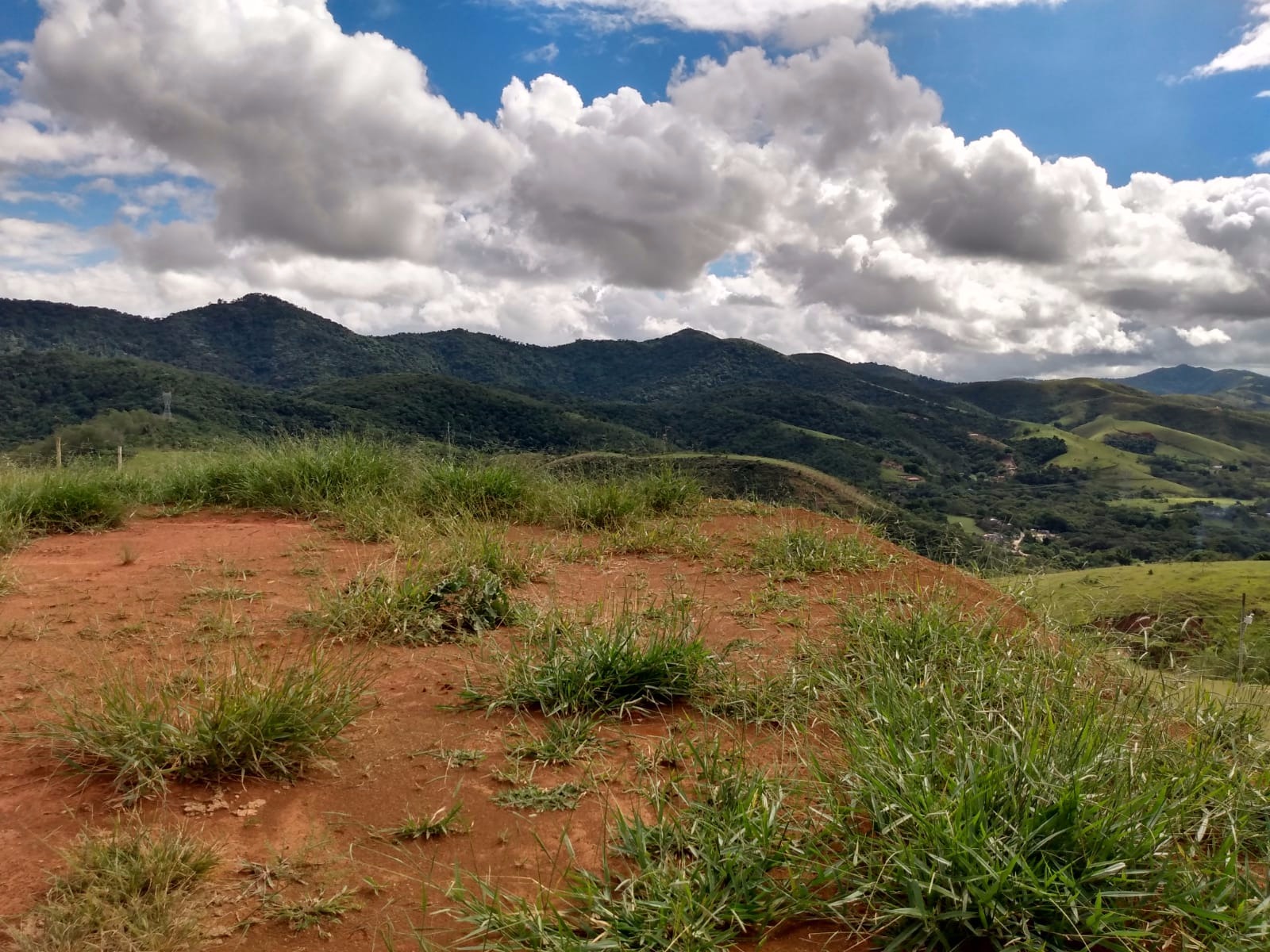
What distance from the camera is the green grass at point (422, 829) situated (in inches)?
107

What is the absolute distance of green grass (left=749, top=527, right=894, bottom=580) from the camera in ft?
20.3

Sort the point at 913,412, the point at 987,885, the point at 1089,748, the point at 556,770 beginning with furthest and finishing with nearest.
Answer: the point at 913,412, the point at 556,770, the point at 1089,748, the point at 987,885

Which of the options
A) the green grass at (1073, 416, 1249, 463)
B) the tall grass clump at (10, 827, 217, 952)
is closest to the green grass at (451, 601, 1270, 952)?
the tall grass clump at (10, 827, 217, 952)

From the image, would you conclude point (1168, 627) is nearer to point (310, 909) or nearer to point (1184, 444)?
point (310, 909)

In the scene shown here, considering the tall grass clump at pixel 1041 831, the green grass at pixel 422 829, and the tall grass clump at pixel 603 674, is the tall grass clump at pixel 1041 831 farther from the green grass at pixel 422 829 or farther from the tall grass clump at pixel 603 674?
the green grass at pixel 422 829

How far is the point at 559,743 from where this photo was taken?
10.9 feet

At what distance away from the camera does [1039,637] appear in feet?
14.0

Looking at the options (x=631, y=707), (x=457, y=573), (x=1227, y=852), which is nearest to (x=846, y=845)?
(x=1227, y=852)

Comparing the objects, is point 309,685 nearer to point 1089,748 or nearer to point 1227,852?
point 1089,748

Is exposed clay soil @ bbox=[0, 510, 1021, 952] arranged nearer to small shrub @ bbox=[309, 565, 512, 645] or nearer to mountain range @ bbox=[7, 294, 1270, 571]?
small shrub @ bbox=[309, 565, 512, 645]

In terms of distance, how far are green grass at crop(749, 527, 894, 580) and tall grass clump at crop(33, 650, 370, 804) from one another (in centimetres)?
372

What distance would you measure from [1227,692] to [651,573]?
145 inches

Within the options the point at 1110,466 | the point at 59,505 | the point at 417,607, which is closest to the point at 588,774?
the point at 417,607

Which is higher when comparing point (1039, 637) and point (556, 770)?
point (1039, 637)
